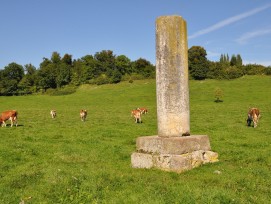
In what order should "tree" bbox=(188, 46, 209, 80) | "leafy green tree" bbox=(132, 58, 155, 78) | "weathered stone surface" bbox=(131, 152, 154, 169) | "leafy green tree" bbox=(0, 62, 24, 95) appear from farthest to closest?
"leafy green tree" bbox=(132, 58, 155, 78)
"leafy green tree" bbox=(0, 62, 24, 95)
"tree" bbox=(188, 46, 209, 80)
"weathered stone surface" bbox=(131, 152, 154, 169)

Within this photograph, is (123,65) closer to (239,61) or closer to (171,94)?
(239,61)

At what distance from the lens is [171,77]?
9.59 m

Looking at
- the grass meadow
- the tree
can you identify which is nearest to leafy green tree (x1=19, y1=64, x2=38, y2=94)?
the tree

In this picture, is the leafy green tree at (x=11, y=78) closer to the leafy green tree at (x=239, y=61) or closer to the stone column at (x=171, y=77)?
the leafy green tree at (x=239, y=61)

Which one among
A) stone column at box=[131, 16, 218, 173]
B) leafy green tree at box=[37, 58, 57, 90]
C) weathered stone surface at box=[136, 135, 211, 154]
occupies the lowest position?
weathered stone surface at box=[136, 135, 211, 154]

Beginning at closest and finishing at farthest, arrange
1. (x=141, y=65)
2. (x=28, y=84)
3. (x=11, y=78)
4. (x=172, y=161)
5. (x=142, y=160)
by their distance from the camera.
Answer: (x=172, y=161) < (x=142, y=160) < (x=28, y=84) < (x=11, y=78) < (x=141, y=65)

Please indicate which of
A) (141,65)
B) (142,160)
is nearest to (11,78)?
(141,65)

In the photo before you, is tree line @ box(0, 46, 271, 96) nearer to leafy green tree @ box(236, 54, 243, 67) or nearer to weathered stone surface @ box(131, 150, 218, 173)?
leafy green tree @ box(236, 54, 243, 67)

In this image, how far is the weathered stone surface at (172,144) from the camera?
9109mm

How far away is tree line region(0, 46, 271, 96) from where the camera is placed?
86.8 m

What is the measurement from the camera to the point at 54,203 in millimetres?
6844

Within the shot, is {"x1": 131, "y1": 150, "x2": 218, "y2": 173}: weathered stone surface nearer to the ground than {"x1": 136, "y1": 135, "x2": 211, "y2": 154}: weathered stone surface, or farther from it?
nearer to the ground

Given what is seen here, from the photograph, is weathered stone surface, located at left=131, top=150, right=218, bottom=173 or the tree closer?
weathered stone surface, located at left=131, top=150, right=218, bottom=173

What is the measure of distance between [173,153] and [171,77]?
2.13m
